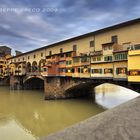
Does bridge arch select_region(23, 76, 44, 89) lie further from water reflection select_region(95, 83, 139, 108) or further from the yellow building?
the yellow building

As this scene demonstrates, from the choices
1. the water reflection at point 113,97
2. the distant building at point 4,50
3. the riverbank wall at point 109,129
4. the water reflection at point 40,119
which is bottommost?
the water reflection at point 40,119

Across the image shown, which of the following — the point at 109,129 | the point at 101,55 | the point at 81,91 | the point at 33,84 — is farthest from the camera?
the point at 33,84

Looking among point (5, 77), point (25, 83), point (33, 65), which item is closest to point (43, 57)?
point (33, 65)

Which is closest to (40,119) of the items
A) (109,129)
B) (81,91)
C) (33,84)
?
(81,91)

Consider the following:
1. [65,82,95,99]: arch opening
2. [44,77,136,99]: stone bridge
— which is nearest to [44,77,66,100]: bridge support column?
[44,77,136,99]: stone bridge

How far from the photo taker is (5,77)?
59.5 m

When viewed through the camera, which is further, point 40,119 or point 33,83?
point 33,83

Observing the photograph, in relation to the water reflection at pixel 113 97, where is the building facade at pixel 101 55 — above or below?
above

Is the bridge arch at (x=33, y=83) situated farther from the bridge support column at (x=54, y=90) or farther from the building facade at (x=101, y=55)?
the bridge support column at (x=54, y=90)

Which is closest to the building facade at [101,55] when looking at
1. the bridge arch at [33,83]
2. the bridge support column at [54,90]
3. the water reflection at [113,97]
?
the bridge support column at [54,90]

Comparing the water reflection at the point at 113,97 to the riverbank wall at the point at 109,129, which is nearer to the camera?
the riverbank wall at the point at 109,129

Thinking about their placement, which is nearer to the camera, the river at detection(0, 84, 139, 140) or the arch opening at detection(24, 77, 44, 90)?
the river at detection(0, 84, 139, 140)

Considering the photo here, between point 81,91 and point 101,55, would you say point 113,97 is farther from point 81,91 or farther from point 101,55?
point 101,55

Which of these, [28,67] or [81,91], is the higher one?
[28,67]
